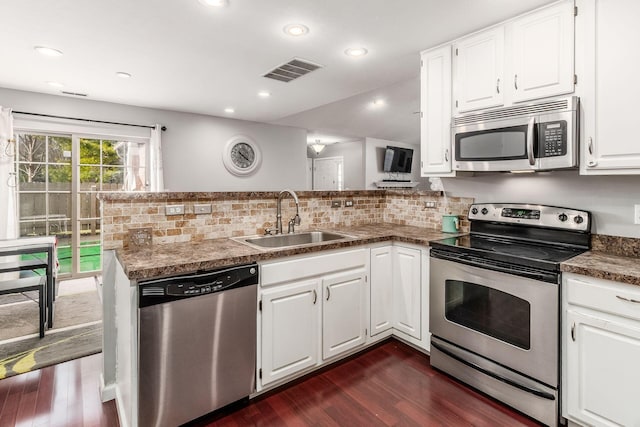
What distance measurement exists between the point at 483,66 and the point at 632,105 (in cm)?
89

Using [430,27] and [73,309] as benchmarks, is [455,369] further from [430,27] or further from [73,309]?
[73,309]

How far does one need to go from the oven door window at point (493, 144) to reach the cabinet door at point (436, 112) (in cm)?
15

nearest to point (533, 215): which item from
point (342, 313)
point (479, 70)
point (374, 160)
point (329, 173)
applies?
point (479, 70)

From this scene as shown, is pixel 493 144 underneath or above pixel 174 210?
above

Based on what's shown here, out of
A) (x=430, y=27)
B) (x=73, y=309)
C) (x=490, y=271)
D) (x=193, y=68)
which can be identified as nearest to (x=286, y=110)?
(x=193, y=68)

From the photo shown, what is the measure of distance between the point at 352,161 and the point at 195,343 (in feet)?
24.3

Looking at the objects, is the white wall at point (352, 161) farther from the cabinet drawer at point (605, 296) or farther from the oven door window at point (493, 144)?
the cabinet drawer at point (605, 296)

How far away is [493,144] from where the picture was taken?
7.32 ft

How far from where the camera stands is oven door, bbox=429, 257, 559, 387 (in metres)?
1.74

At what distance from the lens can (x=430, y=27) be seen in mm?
2359

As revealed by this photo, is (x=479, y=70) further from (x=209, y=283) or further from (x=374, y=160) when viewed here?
(x=374, y=160)

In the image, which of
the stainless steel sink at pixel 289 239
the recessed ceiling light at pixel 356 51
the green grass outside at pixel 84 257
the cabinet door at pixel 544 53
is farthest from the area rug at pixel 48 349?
the cabinet door at pixel 544 53

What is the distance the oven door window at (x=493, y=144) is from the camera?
2.09 m

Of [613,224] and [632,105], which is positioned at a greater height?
[632,105]
